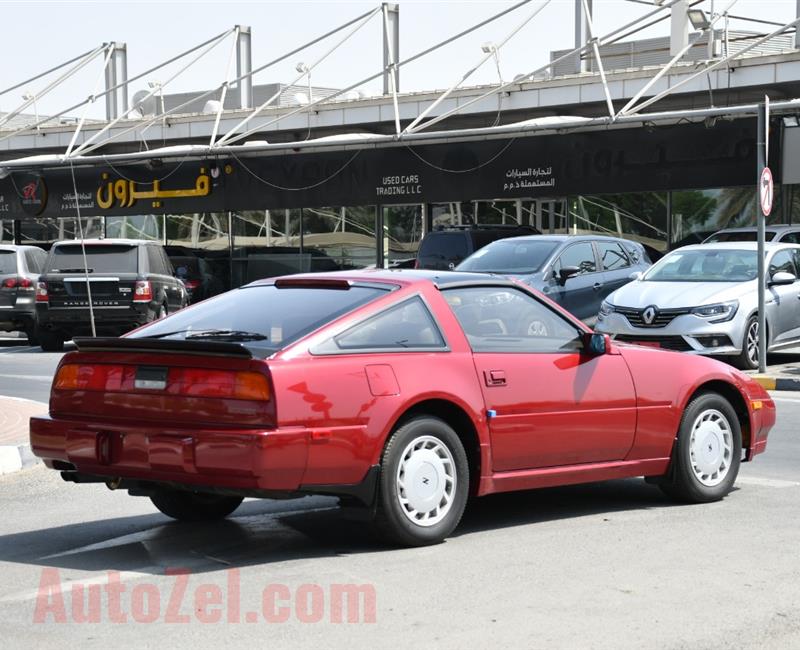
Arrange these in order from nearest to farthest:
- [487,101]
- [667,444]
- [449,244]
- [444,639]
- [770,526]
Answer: [444,639]
[770,526]
[667,444]
[449,244]
[487,101]

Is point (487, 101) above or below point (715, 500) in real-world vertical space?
above

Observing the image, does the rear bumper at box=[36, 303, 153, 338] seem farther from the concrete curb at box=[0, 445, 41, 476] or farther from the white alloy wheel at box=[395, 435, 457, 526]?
the white alloy wheel at box=[395, 435, 457, 526]

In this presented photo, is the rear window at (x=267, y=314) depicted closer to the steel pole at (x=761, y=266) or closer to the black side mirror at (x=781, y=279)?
the steel pole at (x=761, y=266)

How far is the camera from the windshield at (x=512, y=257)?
20.2 m

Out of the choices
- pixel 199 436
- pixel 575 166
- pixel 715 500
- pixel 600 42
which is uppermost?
pixel 600 42

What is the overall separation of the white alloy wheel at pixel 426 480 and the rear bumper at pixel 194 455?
2.01 feet

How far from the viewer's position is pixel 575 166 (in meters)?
30.0

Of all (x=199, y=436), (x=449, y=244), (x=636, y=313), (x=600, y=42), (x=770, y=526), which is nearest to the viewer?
(x=199, y=436)

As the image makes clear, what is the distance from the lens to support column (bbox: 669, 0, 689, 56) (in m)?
32.4

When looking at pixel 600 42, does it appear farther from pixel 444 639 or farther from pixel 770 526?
pixel 444 639

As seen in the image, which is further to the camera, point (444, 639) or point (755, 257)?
point (755, 257)

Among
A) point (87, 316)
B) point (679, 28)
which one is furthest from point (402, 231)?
point (87, 316)

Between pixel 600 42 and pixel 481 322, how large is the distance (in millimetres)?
22146

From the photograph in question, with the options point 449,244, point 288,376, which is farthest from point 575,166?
point 288,376
